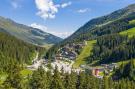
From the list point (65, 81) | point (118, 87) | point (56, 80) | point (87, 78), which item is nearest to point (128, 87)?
point (118, 87)

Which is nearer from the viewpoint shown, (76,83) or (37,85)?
(37,85)

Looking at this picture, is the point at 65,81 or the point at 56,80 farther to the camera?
the point at 65,81

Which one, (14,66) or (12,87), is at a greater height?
(14,66)

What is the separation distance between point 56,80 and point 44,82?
458 centimetres

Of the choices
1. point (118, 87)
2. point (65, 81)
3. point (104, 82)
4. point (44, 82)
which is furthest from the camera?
point (118, 87)

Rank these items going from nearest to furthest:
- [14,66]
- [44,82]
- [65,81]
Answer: [14,66] → [44,82] → [65,81]

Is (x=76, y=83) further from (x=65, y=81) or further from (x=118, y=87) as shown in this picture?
(x=118, y=87)

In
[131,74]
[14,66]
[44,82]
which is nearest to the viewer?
[14,66]

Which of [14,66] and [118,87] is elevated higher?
[14,66]

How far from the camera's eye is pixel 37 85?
8175 centimetres

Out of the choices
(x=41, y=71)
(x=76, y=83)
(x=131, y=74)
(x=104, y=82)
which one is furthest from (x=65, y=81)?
(x=131, y=74)

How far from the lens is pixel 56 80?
8462cm

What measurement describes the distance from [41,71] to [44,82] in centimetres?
340

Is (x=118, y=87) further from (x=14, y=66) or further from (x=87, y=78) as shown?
(x=14, y=66)
